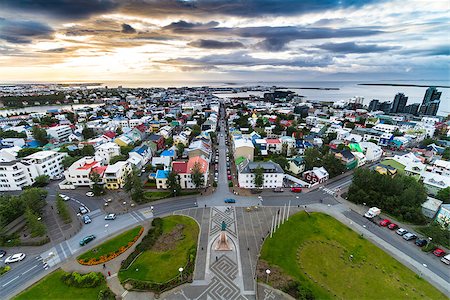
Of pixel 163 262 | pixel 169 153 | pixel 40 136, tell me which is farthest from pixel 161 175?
pixel 40 136

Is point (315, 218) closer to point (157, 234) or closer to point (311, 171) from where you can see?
point (311, 171)

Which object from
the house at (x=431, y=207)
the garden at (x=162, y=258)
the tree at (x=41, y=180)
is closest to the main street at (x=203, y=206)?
the tree at (x=41, y=180)

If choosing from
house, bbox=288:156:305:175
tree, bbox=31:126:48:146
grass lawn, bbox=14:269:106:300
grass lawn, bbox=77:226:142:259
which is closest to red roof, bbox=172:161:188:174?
grass lawn, bbox=77:226:142:259

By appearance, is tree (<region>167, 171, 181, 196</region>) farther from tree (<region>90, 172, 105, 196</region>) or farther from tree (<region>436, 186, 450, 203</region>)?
tree (<region>436, 186, 450, 203</region>)

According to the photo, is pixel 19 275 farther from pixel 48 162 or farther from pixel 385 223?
pixel 385 223

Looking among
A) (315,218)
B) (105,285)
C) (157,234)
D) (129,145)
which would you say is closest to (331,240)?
(315,218)
